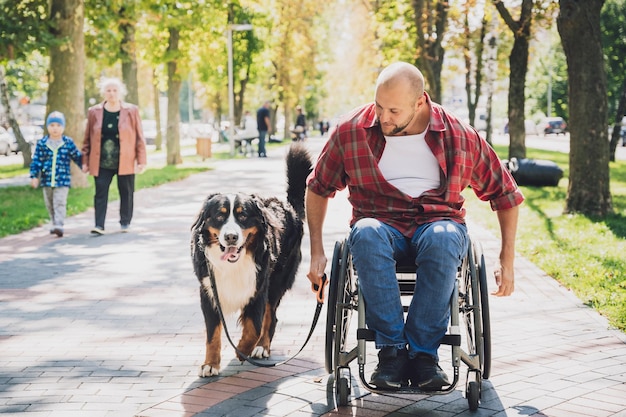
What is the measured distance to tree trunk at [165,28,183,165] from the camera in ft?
86.0

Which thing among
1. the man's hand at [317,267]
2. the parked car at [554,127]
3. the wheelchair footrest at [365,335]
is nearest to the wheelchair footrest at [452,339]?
the wheelchair footrest at [365,335]

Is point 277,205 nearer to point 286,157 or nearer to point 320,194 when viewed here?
point 286,157

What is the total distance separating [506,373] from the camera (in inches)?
185

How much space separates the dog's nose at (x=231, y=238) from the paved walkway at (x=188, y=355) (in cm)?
76

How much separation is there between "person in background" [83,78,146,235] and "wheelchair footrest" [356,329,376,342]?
7.19 m

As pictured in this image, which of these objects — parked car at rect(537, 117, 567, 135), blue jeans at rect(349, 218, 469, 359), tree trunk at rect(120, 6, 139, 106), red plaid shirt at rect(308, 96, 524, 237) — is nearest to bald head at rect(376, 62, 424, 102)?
red plaid shirt at rect(308, 96, 524, 237)

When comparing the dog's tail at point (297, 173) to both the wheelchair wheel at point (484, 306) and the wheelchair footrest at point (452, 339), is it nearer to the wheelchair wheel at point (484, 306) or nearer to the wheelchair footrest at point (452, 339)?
the wheelchair wheel at point (484, 306)

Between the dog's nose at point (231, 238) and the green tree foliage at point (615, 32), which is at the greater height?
the green tree foliage at point (615, 32)

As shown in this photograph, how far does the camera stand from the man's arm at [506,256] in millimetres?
4191

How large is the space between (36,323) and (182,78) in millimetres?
21084

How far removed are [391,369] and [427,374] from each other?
0.53 ft

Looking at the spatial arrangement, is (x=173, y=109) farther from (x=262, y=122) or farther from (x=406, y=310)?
(x=406, y=310)

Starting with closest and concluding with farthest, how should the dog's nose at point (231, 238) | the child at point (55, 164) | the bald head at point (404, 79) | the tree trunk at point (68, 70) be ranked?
the bald head at point (404, 79) < the dog's nose at point (231, 238) < the child at point (55, 164) < the tree trunk at point (68, 70)

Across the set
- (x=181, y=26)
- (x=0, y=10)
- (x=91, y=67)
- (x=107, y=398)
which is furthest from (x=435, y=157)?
(x=91, y=67)
